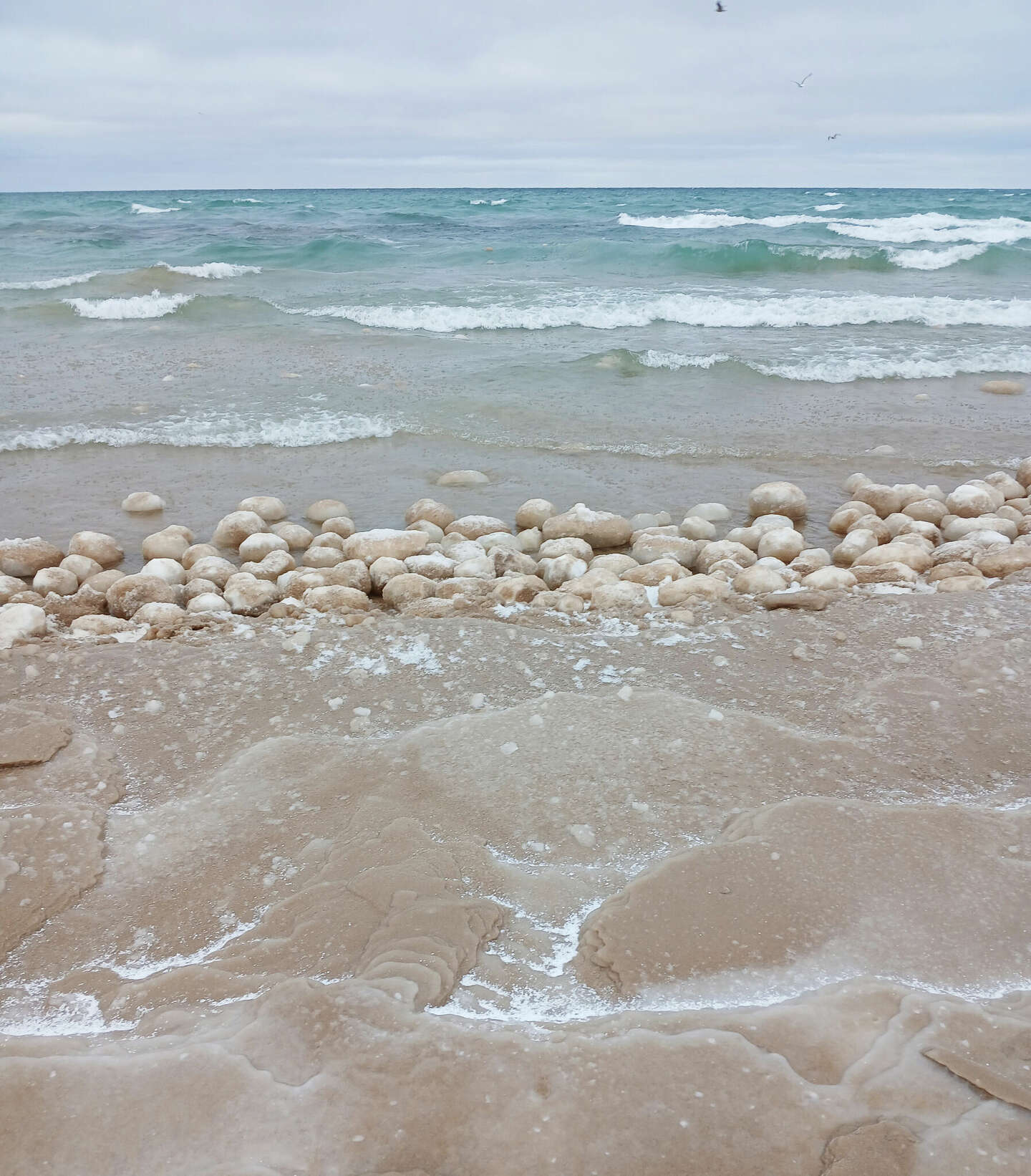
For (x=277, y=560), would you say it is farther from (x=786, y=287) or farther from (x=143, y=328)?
(x=786, y=287)

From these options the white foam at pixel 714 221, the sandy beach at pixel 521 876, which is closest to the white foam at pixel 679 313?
the sandy beach at pixel 521 876

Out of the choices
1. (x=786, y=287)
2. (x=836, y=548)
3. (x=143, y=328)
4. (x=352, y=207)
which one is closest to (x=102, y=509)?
(x=836, y=548)

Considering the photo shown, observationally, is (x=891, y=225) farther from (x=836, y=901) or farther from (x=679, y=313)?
(x=836, y=901)


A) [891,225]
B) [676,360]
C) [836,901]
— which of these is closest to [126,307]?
[676,360]

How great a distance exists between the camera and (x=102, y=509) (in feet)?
20.1

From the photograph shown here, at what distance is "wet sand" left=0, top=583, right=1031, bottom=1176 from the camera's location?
1.61 metres

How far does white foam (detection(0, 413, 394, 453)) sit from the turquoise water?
1.0 inches

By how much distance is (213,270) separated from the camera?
55.5ft

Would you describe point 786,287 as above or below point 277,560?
above

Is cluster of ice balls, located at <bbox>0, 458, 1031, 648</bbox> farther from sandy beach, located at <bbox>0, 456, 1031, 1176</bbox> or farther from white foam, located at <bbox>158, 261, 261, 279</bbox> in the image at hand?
white foam, located at <bbox>158, 261, 261, 279</bbox>

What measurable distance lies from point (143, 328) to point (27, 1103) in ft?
41.1

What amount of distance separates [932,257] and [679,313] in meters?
9.93

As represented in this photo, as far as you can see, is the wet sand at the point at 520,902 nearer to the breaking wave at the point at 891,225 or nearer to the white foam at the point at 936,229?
the breaking wave at the point at 891,225

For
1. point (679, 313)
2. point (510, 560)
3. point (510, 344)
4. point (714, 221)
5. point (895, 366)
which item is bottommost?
point (510, 560)
